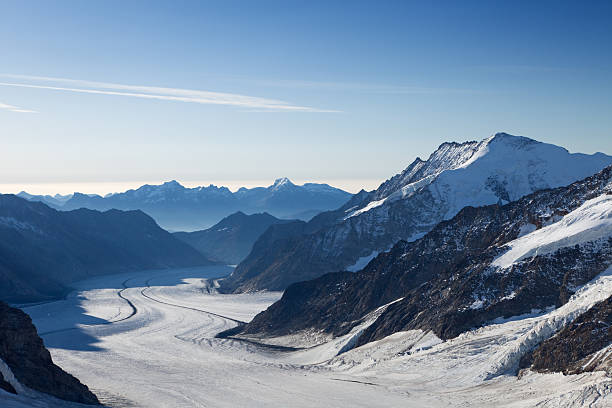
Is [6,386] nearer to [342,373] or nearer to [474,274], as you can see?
[342,373]

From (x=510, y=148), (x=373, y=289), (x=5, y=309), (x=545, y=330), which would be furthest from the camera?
(x=510, y=148)

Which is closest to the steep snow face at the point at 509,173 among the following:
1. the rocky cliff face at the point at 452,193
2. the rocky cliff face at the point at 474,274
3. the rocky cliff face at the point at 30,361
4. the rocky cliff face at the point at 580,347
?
the rocky cliff face at the point at 452,193

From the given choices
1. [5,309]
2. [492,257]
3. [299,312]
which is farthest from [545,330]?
[299,312]

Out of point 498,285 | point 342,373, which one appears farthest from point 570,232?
point 342,373

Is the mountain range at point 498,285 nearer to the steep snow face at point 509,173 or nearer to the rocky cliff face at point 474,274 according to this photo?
the rocky cliff face at point 474,274

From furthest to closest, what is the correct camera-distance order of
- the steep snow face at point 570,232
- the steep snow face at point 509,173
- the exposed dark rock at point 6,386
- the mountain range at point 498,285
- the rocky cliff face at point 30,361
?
the steep snow face at point 509,173, the steep snow face at point 570,232, the mountain range at point 498,285, the rocky cliff face at point 30,361, the exposed dark rock at point 6,386

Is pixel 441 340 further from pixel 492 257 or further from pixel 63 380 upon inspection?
pixel 63 380
